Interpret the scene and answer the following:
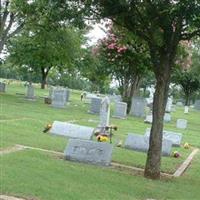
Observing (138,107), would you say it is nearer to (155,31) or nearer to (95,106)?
(95,106)

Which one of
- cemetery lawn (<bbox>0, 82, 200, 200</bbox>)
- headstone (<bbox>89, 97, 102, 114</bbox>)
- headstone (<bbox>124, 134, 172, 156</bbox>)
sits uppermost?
headstone (<bbox>89, 97, 102, 114</bbox>)

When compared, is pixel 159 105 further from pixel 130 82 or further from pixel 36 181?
pixel 130 82

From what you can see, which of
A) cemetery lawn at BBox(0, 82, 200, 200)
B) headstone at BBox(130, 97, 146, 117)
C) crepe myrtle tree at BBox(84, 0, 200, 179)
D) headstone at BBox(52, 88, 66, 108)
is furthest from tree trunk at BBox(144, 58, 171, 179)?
headstone at BBox(130, 97, 146, 117)

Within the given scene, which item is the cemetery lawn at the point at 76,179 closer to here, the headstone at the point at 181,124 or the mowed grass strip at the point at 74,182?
the mowed grass strip at the point at 74,182

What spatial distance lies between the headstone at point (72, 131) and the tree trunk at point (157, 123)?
4.93 metres

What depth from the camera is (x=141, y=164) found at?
13.9 meters

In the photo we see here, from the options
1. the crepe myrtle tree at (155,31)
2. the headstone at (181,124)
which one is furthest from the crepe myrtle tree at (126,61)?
the crepe myrtle tree at (155,31)

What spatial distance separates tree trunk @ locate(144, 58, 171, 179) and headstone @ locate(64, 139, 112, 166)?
1.12 meters

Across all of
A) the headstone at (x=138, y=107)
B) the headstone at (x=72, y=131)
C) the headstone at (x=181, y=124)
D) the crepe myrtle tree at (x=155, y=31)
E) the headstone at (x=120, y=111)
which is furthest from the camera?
the headstone at (x=138, y=107)

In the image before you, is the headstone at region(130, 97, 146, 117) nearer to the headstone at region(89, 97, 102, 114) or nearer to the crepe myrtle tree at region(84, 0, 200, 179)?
the headstone at region(89, 97, 102, 114)

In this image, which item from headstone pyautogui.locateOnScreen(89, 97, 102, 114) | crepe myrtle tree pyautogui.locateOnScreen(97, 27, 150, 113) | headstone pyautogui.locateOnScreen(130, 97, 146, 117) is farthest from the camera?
headstone pyautogui.locateOnScreen(130, 97, 146, 117)

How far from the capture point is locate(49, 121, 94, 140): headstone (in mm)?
16991

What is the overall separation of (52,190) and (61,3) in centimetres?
423

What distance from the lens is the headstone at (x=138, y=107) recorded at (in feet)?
116
